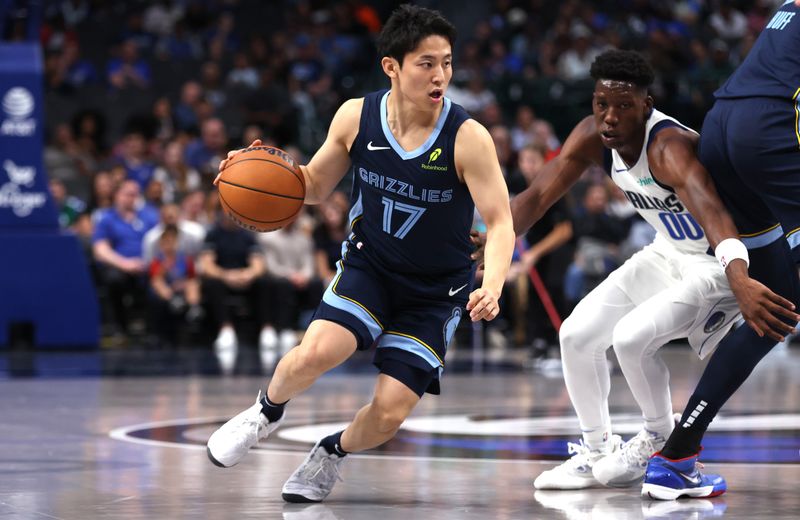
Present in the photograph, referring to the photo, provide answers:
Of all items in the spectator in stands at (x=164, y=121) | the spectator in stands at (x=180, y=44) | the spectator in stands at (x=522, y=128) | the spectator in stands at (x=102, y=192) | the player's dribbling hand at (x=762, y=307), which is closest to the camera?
the player's dribbling hand at (x=762, y=307)

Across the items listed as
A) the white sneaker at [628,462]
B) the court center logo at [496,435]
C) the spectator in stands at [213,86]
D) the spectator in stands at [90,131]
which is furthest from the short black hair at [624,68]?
the spectator in stands at [213,86]

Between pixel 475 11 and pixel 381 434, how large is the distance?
1542 centimetres

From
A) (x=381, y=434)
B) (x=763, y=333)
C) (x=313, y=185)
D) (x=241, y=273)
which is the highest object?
(x=313, y=185)

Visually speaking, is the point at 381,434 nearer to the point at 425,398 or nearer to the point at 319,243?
the point at 425,398

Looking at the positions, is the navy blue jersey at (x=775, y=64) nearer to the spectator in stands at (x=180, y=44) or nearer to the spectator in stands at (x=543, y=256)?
the spectator in stands at (x=543, y=256)

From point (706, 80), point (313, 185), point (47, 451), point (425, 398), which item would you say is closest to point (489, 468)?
point (313, 185)

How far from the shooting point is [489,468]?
5.72 metres

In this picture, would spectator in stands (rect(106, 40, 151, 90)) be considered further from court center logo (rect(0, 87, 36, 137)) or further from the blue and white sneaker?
the blue and white sneaker

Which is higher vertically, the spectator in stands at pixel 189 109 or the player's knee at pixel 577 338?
the player's knee at pixel 577 338

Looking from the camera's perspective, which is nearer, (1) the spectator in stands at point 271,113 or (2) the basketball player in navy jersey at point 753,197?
(2) the basketball player in navy jersey at point 753,197

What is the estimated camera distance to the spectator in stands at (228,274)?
41.2ft

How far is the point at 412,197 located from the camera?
5.02 meters

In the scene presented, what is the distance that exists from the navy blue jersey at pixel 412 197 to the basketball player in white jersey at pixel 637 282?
56cm

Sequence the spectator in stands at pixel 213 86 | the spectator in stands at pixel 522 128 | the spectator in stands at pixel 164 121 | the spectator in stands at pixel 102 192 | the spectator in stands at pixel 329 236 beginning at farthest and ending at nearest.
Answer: the spectator in stands at pixel 213 86
the spectator in stands at pixel 522 128
the spectator in stands at pixel 164 121
the spectator in stands at pixel 329 236
the spectator in stands at pixel 102 192
